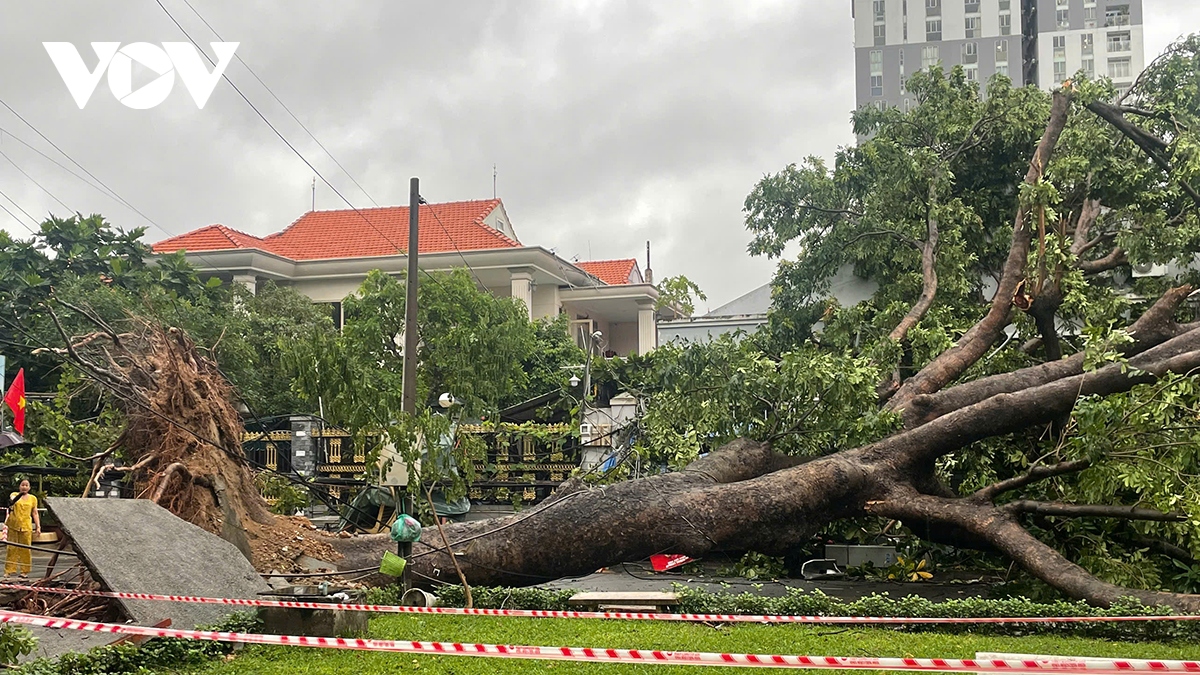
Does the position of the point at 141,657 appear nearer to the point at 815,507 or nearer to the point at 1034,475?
the point at 815,507

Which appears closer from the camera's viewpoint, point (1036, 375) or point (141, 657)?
point (141, 657)

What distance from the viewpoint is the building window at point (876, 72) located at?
46125mm

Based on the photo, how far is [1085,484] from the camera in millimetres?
8547

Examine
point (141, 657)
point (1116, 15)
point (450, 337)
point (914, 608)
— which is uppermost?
point (1116, 15)

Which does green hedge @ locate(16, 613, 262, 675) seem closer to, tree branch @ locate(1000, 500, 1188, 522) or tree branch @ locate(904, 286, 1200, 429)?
tree branch @ locate(1000, 500, 1188, 522)

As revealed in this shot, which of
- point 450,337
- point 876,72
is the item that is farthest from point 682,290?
point 876,72

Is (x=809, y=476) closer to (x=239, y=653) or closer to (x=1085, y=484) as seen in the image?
(x=1085, y=484)

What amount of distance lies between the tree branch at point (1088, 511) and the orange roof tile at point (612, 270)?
2621 centimetres

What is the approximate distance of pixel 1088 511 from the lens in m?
8.45

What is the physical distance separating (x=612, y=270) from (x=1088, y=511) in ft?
91.4

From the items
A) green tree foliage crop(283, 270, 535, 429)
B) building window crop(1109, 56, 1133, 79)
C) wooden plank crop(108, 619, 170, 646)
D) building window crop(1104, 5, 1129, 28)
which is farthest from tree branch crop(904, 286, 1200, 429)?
building window crop(1104, 5, 1129, 28)

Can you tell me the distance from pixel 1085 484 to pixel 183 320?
18050mm

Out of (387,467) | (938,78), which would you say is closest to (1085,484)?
(387,467)

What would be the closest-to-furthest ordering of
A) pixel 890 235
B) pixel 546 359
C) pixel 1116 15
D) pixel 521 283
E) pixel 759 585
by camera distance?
pixel 759 585 < pixel 890 235 < pixel 546 359 < pixel 521 283 < pixel 1116 15
